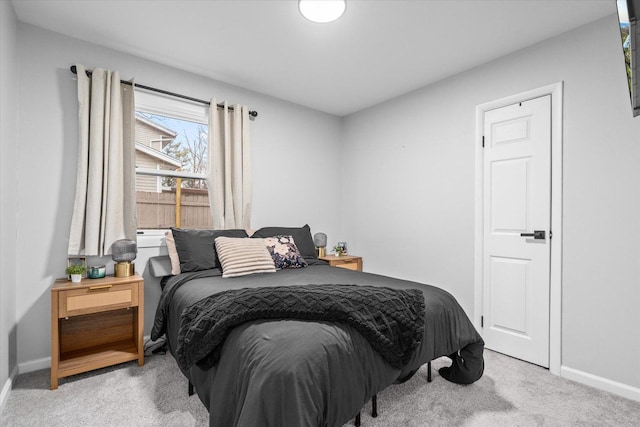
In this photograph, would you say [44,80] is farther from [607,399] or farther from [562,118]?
[607,399]

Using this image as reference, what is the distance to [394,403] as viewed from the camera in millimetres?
1964

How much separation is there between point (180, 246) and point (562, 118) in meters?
3.23

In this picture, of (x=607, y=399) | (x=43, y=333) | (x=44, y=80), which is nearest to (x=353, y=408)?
(x=607, y=399)

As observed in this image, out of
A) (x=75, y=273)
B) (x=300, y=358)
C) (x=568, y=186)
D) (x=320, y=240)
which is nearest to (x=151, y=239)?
(x=75, y=273)

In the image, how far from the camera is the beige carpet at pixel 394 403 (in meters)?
1.80

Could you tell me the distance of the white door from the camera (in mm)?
2561

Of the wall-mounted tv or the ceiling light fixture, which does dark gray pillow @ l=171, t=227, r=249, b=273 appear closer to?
the ceiling light fixture

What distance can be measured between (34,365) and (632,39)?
143 inches

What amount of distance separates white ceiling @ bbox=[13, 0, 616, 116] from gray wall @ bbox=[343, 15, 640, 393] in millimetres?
250

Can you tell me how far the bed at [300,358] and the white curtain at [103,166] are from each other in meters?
1.02

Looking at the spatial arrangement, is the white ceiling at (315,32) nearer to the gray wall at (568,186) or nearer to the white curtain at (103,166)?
the gray wall at (568,186)

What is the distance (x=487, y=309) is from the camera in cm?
292

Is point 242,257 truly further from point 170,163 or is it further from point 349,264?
point 349,264

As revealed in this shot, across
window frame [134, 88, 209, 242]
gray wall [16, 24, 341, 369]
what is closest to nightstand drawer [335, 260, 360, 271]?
window frame [134, 88, 209, 242]
